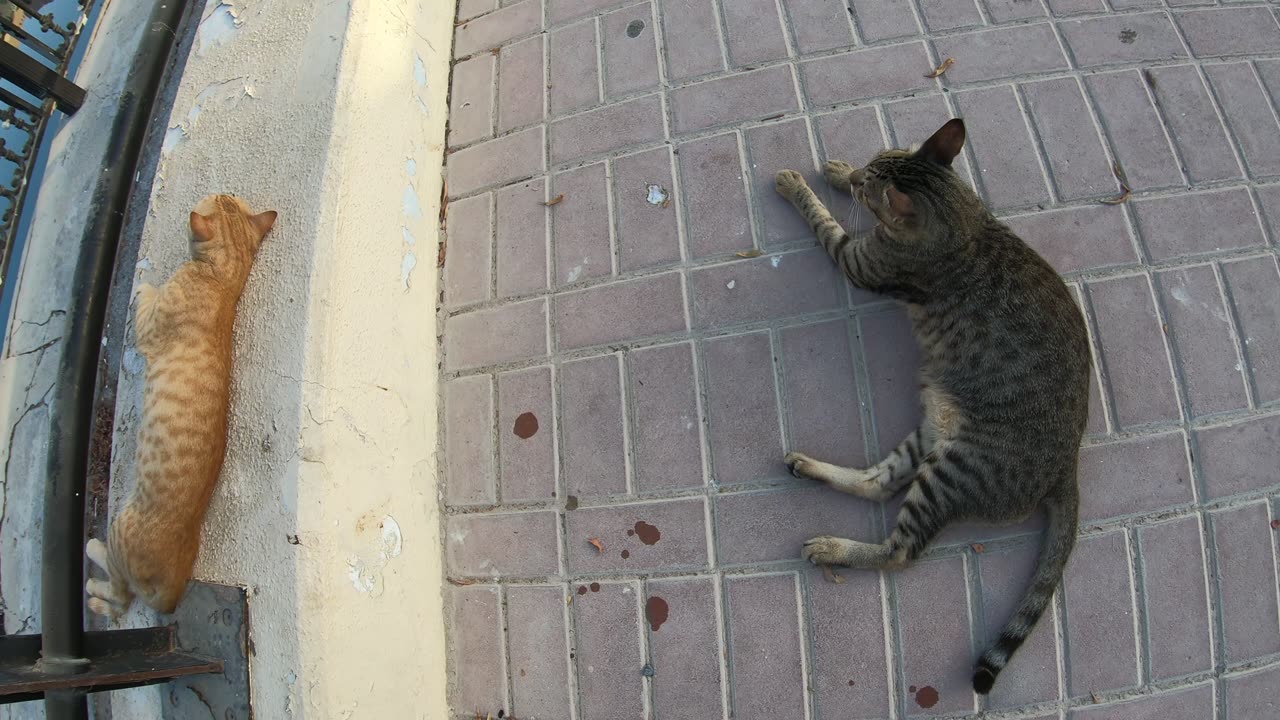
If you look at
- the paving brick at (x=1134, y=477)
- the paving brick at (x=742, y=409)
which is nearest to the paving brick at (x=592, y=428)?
the paving brick at (x=742, y=409)

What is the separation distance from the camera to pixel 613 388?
2.36 metres

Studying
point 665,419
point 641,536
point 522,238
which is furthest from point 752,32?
point 641,536

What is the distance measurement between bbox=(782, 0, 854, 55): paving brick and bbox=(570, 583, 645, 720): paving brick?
2.13 m

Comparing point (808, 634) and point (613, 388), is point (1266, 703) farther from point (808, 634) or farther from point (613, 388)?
point (613, 388)

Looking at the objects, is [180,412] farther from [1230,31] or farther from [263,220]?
[1230,31]

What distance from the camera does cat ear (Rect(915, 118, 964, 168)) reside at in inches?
83.8

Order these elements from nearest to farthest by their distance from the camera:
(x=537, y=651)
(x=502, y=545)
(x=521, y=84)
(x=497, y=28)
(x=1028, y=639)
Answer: (x=1028, y=639)
(x=537, y=651)
(x=502, y=545)
(x=521, y=84)
(x=497, y=28)

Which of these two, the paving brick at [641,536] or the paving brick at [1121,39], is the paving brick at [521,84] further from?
the paving brick at [1121,39]

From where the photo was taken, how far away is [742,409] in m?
2.30

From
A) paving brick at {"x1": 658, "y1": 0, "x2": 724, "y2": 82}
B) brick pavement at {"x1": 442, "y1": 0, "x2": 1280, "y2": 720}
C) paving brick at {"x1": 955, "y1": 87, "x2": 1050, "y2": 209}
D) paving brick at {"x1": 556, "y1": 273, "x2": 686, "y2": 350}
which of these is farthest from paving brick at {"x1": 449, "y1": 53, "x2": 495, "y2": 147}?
paving brick at {"x1": 955, "y1": 87, "x2": 1050, "y2": 209}

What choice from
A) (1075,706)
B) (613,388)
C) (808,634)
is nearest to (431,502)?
(613,388)

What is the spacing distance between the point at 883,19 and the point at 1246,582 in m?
2.28

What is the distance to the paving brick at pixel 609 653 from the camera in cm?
210

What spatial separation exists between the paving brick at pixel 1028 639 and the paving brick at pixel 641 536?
0.85m
